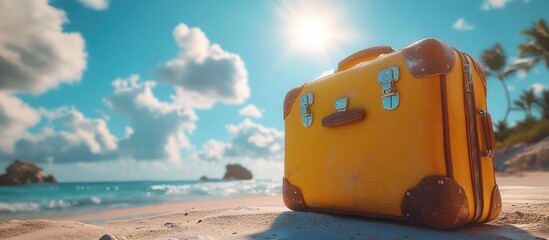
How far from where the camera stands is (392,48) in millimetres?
2391

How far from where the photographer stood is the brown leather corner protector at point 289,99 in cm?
276

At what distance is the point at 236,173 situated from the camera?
63375 mm

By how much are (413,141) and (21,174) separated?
5721cm

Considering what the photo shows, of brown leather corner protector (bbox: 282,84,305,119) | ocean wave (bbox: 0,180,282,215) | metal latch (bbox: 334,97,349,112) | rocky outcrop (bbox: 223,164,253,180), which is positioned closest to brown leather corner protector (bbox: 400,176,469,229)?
metal latch (bbox: 334,97,349,112)

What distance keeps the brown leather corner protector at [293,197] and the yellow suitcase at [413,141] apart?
29 cm

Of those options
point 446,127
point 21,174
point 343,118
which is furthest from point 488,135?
point 21,174

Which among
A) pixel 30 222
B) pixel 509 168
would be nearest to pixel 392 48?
pixel 30 222

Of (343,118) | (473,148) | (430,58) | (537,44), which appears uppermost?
(537,44)

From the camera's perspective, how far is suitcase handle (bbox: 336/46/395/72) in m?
2.40

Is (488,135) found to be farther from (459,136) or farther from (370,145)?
(370,145)

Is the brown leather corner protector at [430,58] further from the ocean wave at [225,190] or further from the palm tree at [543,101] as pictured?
the palm tree at [543,101]

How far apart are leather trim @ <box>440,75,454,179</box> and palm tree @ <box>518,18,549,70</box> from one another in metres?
22.2

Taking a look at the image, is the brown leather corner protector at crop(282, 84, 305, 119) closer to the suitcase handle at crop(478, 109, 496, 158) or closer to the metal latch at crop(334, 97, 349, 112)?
the metal latch at crop(334, 97, 349, 112)

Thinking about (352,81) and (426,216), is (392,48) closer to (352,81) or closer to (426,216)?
(352,81)
